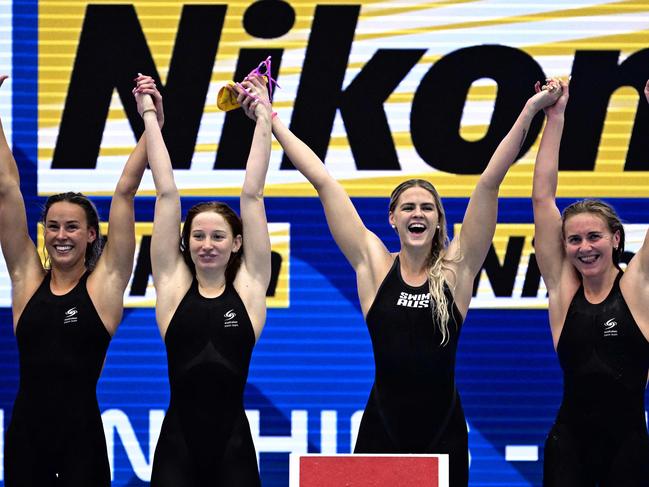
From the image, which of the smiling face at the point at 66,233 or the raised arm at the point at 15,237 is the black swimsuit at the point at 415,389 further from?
the raised arm at the point at 15,237

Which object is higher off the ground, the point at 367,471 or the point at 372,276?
the point at 372,276

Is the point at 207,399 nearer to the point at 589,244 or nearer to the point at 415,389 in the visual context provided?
the point at 415,389

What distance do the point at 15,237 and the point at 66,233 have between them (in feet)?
0.92

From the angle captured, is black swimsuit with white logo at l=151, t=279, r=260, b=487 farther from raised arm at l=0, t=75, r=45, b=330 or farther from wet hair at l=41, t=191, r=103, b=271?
raised arm at l=0, t=75, r=45, b=330

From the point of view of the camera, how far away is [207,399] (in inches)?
193

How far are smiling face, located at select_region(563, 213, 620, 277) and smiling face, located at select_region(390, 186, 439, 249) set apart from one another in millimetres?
589

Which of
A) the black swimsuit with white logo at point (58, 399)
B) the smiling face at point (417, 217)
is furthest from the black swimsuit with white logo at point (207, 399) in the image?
the smiling face at point (417, 217)

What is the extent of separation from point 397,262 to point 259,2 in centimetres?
239

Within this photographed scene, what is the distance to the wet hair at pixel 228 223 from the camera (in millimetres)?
5090

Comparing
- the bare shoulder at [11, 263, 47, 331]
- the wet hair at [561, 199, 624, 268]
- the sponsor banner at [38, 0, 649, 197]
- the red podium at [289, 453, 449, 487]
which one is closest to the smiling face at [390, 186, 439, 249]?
the wet hair at [561, 199, 624, 268]

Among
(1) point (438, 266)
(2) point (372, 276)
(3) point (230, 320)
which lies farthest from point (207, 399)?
(1) point (438, 266)

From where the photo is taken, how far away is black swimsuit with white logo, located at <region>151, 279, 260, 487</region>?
482cm

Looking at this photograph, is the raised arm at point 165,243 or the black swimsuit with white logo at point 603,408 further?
the raised arm at point 165,243

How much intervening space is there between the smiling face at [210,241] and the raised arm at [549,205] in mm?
1369
